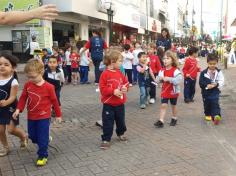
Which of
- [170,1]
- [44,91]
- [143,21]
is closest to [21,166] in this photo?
[44,91]

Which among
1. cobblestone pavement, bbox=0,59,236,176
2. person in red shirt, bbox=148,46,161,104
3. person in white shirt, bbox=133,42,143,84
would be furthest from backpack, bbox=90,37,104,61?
cobblestone pavement, bbox=0,59,236,176

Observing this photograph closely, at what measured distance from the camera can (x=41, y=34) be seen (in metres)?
19.5

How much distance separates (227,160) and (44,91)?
104 inches

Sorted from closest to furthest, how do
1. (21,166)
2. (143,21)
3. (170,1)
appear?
(21,166) → (143,21) → (170,1)

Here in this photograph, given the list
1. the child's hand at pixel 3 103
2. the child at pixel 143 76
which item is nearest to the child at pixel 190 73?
the child at pixel 143 76

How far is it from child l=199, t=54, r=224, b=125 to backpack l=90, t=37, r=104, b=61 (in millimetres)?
5960

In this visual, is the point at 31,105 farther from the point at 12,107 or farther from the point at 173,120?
the point at 173,120

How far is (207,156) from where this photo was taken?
18.4ft

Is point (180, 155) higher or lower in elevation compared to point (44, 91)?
lower

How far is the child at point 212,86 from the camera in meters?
7.78

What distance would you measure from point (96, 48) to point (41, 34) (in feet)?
22.8

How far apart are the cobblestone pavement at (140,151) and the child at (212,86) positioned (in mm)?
247

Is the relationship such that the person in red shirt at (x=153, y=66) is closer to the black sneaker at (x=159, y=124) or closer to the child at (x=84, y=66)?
the black sneaker at (x=159, y=124)

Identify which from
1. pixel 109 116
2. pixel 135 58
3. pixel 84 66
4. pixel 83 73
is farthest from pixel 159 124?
pixel 83 73
